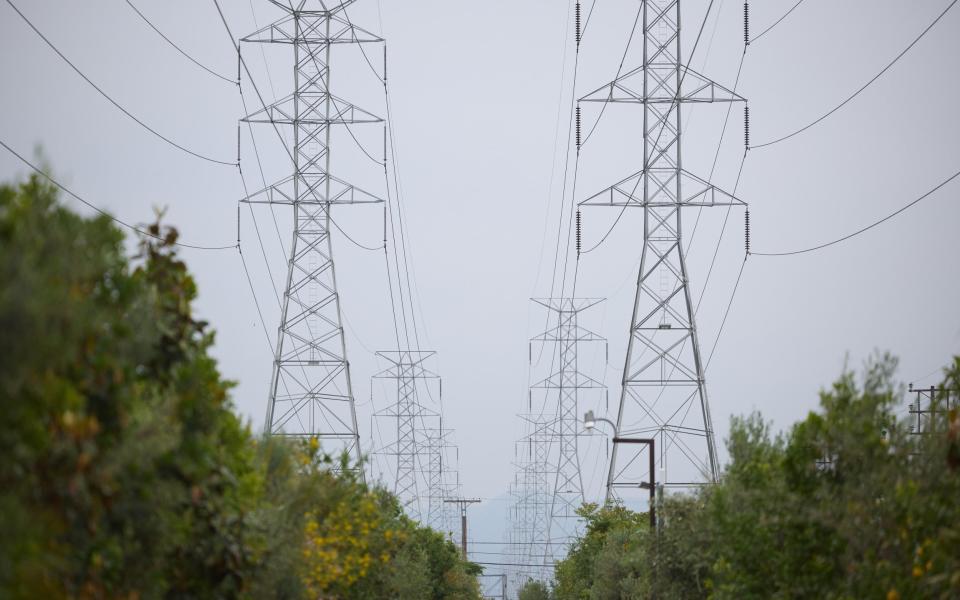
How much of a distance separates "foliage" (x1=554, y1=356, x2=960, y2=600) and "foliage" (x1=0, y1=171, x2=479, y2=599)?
23.1 ft

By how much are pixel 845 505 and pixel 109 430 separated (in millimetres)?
9442

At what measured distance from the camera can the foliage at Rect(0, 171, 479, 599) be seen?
27.0 ft

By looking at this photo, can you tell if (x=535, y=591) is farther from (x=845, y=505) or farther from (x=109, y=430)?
(x=109, y=430)

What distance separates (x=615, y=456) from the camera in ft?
117

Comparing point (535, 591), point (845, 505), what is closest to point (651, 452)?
point (845, 505)

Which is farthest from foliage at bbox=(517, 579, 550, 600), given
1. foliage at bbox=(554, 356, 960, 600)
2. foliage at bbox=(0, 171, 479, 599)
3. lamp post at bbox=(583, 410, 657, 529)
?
foliage at bbox=(0, 171, 479, 599)

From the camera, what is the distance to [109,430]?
991 centimetres

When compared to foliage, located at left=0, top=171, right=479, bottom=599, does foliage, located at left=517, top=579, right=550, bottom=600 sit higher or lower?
higher

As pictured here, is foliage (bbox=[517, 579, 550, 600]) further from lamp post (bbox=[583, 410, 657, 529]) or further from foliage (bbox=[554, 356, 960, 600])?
foliage (bbox=[554, 356, 960, 600])

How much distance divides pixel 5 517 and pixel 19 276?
1.67 meters

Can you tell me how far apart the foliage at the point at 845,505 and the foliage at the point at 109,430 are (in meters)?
7.05

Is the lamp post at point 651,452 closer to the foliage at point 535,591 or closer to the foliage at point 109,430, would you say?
the foliage at point 109,430

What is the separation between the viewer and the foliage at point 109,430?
823 cm

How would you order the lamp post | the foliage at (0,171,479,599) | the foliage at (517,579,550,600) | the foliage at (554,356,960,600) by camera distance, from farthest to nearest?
the foliage at (517,579,550,600), the lamp post, the foliage at (554,356,960,600), the foliage at (0,171,479,599)
